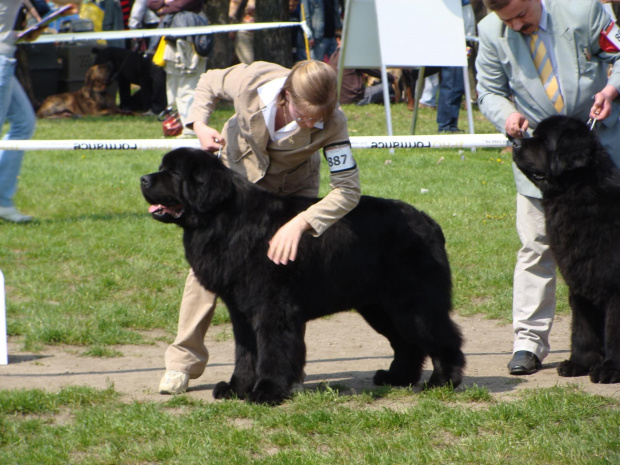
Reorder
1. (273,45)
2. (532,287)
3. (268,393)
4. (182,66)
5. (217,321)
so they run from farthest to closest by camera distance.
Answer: (273,45), (182,66), (217,321), (532,287), (268,393)

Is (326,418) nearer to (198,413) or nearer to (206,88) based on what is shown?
(198,413)

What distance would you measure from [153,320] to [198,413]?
83.6 inches

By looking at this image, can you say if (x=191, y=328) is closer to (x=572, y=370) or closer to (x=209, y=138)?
(x=209, y=138)

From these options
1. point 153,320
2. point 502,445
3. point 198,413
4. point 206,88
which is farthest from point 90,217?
point 502,445

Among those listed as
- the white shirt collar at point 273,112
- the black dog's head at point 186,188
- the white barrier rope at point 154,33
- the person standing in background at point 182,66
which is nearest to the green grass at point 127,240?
the person standing in background at point 182,66

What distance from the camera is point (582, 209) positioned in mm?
4355

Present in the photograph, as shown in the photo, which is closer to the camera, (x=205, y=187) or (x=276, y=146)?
(x=205, y=187)

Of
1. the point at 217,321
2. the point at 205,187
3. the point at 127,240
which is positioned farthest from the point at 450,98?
the point at 205,187

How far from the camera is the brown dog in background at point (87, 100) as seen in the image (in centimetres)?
1578

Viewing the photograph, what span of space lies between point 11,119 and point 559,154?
19.5 ft

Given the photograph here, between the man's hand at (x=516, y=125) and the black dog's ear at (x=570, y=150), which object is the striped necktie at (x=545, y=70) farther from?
the black dog's ear at (x=570, y=150)

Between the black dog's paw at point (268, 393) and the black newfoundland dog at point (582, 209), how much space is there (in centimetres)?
172

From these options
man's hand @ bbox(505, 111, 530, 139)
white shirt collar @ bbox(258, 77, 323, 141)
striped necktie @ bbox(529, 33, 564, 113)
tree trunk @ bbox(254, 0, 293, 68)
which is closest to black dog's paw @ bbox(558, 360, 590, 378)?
man's hand @ bbox(505, 111, 530, 139)

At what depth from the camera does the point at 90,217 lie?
28.0 feet
